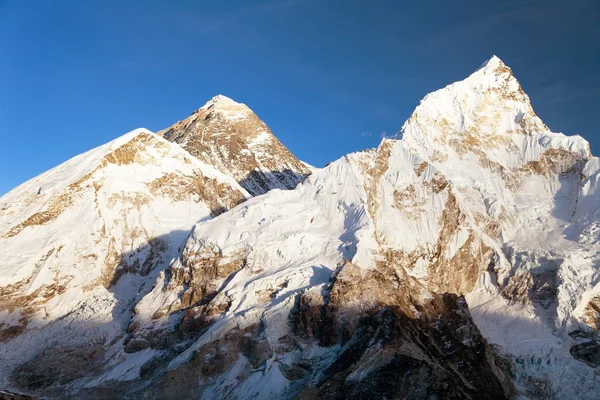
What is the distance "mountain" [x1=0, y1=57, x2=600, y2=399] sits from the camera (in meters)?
63.0

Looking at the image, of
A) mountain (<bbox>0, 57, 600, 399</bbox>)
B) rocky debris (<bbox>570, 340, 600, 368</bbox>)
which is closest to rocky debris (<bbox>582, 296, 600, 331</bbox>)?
mountain (<bbox>0, 57, 600, 399</bbox>)

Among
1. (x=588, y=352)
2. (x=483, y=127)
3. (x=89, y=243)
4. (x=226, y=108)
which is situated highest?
(x=226, y=108)

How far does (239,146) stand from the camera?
146875mm

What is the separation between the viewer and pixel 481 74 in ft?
349

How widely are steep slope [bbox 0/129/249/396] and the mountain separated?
0.30m

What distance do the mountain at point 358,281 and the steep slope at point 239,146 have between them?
33705 millimetres

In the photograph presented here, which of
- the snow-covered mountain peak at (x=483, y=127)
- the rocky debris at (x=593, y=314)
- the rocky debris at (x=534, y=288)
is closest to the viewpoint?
the rocky debris at (x=593, y=314)

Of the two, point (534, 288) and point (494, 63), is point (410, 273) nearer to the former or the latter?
point (534, 288)

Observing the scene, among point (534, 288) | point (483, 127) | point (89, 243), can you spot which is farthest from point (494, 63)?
point (89, 243)

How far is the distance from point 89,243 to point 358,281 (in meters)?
41.5

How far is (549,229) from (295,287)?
37.6 metres

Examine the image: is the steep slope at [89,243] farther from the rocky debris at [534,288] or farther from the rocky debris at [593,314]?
the rocky debris at [593,314]

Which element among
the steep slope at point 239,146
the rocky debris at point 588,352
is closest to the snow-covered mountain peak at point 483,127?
the rocky debris at point 588,352

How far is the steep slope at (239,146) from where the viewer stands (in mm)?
138500
